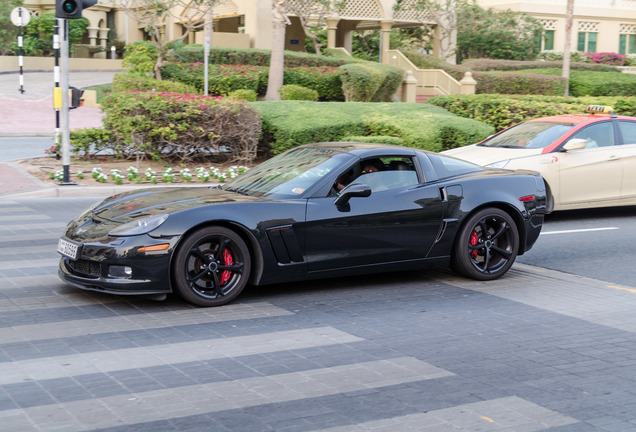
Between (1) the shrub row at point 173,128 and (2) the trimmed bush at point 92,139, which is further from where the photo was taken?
(2) the trimmed bush at point 92,139

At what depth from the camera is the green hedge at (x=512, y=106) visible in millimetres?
20875

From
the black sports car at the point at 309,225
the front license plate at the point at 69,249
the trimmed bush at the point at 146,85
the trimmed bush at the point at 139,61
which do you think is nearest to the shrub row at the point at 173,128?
the trimmed bush at the point at 146,85

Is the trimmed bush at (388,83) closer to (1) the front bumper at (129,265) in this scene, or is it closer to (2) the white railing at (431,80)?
(2) the white railing at (431,80)

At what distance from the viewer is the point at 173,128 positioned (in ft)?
53.2

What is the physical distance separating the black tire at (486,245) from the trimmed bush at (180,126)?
9.28m

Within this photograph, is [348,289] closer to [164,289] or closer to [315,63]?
[164,289]

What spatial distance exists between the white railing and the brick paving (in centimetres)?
2752

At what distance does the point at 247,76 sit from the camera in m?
28.8

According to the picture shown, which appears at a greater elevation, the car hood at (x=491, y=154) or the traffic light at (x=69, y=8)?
the traffic light at (x=69, y=8)

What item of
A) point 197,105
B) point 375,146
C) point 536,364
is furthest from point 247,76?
point 536,364

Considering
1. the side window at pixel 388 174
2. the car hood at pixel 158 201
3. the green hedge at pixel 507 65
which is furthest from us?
the green hedge at pixel 507 65

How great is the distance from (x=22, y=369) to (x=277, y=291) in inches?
111

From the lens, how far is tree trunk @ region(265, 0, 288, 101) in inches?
979

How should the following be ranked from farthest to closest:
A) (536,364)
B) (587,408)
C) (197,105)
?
(197,105) → (536,364) → (587,408)
